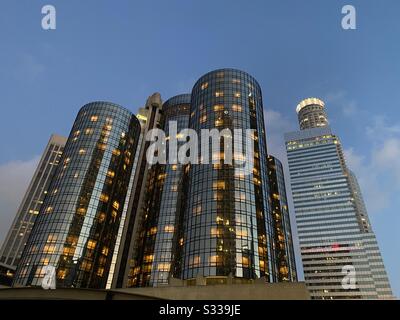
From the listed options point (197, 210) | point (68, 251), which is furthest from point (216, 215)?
point (68, 251)

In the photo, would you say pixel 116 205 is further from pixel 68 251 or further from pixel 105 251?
pixel 68 251

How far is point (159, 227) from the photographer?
11519 cm

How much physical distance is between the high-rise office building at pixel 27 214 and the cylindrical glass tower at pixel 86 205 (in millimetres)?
61952

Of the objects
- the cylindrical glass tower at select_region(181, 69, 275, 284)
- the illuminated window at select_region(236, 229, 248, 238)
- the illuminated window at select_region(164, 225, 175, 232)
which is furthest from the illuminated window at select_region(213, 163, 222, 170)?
the illuminated window at select_region(164, 225, 175, 232)

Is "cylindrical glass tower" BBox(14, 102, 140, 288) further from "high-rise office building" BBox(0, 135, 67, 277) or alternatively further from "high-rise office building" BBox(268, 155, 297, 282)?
"high-rise office building" BBox(268, 155, 297, 282)

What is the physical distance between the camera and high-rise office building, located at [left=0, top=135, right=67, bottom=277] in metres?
156

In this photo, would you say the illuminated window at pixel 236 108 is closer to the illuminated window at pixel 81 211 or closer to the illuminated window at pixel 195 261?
the illuminated window at pixel 195 261

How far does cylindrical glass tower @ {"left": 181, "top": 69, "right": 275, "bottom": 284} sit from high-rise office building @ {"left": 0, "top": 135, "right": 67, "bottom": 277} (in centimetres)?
11051

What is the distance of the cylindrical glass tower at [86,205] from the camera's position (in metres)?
92.7

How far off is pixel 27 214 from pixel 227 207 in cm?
14062

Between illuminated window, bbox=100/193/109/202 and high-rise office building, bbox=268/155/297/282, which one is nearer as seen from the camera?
illuminated window, bbox=100/193/109/202
